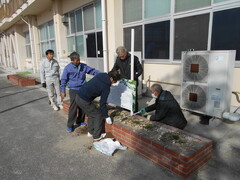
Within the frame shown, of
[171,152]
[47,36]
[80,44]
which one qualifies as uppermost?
[47,36]

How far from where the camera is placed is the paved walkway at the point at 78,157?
2590 millimetres

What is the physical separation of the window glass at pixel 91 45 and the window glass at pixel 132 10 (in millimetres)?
2099

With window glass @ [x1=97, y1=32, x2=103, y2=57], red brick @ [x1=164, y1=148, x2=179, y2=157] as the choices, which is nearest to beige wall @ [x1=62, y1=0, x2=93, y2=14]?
window glass @ [x1=97, y1=32, x2=103, y2=57]

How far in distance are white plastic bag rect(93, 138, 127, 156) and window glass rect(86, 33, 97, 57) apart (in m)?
5.63

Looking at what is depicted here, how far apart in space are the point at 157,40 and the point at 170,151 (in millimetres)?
3978

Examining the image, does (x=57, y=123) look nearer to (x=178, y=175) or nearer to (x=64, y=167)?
(x=64, y=167)

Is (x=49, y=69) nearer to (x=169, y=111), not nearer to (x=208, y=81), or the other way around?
(x=169, y=111)

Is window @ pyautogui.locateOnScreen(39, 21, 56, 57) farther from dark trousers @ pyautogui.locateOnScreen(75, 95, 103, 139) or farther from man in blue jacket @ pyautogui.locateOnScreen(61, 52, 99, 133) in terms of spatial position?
dark trousers @ pyautogui.locateOnScreen(75, 95, 103, 139)

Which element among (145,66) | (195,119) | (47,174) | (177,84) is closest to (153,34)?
(145,66)

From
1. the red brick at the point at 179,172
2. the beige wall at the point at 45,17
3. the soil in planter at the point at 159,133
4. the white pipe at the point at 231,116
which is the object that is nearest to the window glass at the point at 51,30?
the beige wall at the point at 45,17

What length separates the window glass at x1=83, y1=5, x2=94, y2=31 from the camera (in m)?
8.11

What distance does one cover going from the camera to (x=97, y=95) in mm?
3322

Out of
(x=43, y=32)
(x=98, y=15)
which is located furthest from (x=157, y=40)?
(x=43, y=32)

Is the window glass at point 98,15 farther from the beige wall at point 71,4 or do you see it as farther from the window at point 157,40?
the window at point 157,40
